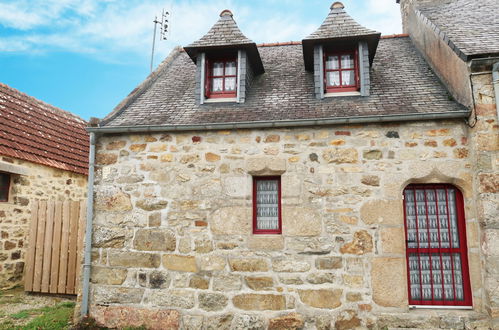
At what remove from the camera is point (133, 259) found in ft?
17.7

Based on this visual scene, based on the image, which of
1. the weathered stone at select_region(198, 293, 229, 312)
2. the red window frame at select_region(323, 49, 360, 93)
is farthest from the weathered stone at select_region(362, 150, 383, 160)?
the weathered stone at select_region(198, 293, 229, 312)

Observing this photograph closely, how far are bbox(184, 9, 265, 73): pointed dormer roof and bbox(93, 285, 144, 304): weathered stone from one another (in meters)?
4.29

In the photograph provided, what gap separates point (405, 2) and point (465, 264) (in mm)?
6881

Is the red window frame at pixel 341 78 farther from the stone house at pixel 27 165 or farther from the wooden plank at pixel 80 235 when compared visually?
the stone house at pixel 27 165

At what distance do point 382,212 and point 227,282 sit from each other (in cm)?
251

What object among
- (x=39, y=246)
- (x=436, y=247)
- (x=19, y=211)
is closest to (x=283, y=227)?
(x=436, y=247)

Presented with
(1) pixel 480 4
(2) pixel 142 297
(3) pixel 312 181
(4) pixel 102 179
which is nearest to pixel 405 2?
(1) pixel 480 4

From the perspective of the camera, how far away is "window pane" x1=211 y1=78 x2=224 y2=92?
6.50m

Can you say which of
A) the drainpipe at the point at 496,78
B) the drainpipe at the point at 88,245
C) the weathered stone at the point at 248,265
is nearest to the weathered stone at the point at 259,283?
the weathered stone at the point at 248,265

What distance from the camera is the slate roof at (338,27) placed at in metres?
6.07

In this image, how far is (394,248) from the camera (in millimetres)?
4906

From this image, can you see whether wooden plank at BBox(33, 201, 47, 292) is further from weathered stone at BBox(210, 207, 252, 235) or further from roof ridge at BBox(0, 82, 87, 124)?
roof ridge at BBox(0, 82, 87, 124)

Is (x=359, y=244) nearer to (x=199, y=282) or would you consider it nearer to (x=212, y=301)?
(x=212, y=301)

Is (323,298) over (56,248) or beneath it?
beneath
